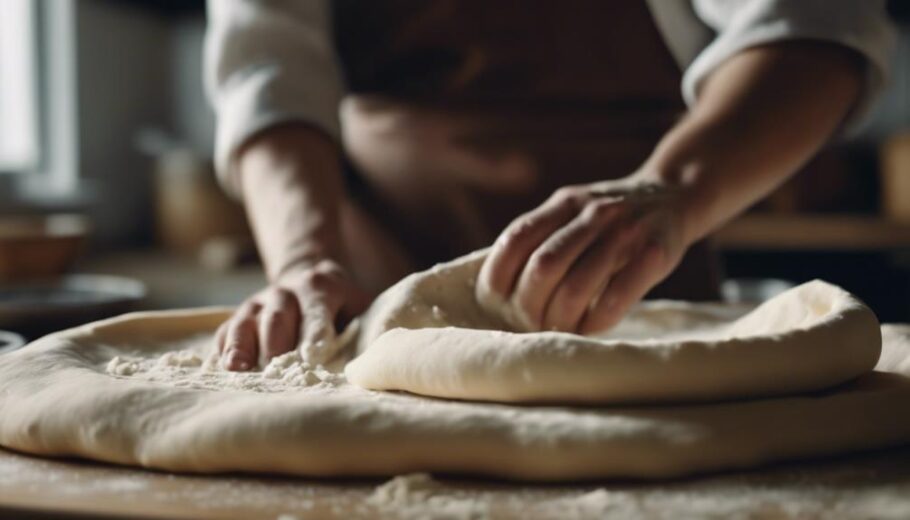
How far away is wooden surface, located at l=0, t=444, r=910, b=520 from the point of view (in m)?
0.48

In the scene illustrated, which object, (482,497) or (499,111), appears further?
(499,111)

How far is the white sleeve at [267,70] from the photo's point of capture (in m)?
1.18

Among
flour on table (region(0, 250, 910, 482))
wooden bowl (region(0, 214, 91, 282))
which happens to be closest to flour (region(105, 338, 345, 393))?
flour on table (region(0, 250, 910, 482))

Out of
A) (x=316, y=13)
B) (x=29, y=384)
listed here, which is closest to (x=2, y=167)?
(x=316, y=13)

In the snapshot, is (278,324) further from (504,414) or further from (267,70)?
(267,70)

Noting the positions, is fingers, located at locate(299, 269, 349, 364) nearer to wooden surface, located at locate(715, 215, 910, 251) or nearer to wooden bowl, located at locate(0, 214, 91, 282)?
wooden bowl, located at locate(0, 214, 91, 282)

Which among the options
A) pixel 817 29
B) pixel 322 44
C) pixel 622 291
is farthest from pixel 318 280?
pixel 817 29

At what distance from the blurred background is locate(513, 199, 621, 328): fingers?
4.46ft

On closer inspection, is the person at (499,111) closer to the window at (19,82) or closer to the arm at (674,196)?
the arm at (674,196)

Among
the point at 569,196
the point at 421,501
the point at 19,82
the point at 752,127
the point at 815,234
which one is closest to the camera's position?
the point at 421,501

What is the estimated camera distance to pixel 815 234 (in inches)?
103

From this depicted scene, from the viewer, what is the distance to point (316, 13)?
1.29m

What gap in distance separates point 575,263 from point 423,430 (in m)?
0.31

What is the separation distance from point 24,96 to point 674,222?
2.64 meters
